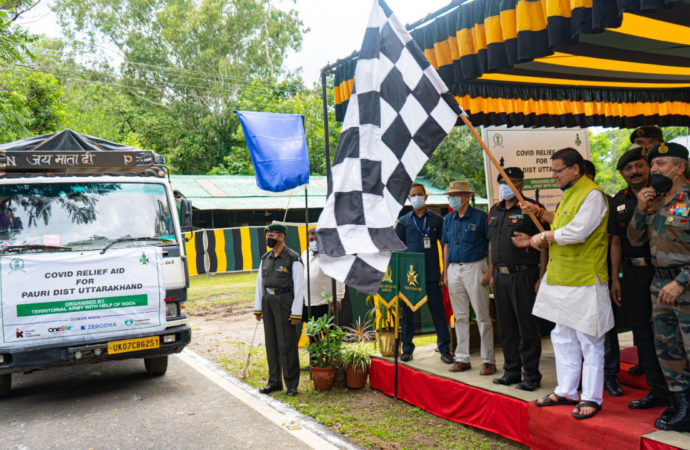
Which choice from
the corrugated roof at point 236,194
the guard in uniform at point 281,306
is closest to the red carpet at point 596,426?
the guard in uniform at point 281,306

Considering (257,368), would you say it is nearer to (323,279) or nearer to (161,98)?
(323,279)

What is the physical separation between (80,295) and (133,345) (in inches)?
32.1

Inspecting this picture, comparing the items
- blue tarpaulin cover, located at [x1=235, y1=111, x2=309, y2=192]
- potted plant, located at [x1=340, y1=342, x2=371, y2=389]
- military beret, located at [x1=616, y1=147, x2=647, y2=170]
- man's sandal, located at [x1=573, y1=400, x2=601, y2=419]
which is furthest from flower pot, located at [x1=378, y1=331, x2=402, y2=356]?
military beret, located at [x1=616, y1=147, x2=647, y2=170]

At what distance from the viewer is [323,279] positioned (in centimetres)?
692

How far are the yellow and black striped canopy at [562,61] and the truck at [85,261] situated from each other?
283 cm

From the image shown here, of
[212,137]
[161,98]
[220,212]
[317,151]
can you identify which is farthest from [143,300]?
[161,98]

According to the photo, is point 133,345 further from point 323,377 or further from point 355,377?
point 355,377

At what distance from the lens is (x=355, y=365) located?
6.20 metres

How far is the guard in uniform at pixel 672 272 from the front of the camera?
3.36m

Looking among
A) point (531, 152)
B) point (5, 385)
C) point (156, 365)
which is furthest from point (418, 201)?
point (5, 385)

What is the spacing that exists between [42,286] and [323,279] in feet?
10.7

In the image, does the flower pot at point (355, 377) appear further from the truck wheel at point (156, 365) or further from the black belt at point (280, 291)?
the truck wheel at point (156, 365)

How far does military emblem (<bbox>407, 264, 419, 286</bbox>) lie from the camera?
5766 mm

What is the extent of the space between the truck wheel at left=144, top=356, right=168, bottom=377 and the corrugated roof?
14.1 metres
